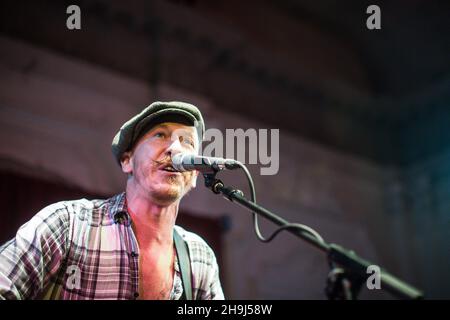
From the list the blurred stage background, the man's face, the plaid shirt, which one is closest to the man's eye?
the man's face

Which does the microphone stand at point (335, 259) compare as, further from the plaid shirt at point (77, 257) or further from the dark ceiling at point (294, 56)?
the dark ceiling at point (294, 56)

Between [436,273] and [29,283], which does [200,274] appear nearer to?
[29,283]

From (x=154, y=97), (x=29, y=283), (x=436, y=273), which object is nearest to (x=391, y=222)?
(x=436, y=273)

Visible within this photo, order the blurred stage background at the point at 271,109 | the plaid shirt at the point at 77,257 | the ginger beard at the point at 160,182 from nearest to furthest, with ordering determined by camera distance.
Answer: the plaid shirt at the point at 77,257, the ginger beard at the point at 160,182, the blurred stage background at the point at 271,109


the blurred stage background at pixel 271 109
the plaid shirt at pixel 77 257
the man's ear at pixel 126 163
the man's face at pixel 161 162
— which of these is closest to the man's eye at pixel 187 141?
the man's face at pixel 161 162

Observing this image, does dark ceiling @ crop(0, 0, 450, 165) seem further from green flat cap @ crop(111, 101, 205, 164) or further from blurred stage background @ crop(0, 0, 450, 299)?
green flat cap @ crop(111, 101, 205, 164)

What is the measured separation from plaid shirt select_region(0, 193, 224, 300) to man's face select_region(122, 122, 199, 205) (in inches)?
7.0

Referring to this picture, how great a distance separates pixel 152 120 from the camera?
2312 millimetres

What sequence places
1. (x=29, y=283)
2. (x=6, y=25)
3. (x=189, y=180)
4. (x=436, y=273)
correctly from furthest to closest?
(x=436, y=273) < (x=6, y=25) < (x=189, y=180) < (x=29, y=283)

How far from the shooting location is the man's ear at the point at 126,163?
2362 mm

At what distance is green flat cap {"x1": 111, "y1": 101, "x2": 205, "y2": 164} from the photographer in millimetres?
2287

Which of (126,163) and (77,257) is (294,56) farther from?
(77,257)

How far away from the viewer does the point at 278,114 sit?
7.11 m

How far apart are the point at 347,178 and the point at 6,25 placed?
4625mm
